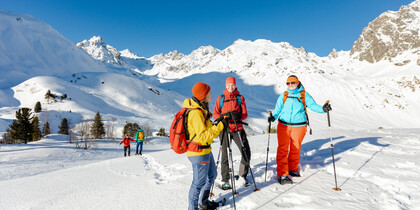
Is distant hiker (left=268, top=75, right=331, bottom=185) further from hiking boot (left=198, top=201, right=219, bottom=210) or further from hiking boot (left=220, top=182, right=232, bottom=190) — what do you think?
hiking boot (left=198, top=201, right=219, bottom=210)

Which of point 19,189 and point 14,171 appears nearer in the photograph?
point 19,189

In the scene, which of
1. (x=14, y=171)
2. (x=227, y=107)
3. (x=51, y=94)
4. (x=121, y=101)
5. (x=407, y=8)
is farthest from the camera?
(x=407, y=8)

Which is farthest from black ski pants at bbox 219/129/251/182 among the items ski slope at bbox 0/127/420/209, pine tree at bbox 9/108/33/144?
pine tree at bbox 9/108/33/144

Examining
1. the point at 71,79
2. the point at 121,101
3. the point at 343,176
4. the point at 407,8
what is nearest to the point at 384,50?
the point at 407,8

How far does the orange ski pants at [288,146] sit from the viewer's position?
160 inches

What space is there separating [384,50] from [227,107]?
498 ft

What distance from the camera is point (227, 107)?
416 centimetres

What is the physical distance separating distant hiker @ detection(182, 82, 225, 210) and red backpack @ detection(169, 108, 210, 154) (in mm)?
31

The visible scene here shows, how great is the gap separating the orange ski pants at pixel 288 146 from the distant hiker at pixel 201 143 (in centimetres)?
166

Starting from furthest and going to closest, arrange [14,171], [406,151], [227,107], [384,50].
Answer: [384,50]
[14,171]
[406,151]
[227,107]

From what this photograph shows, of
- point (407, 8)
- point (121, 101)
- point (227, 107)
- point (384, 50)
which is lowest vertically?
point (227, 107)

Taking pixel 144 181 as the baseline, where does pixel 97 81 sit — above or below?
above

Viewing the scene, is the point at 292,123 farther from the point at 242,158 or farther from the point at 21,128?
the point at 21,128

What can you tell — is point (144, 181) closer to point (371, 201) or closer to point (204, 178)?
point (204, 178)
